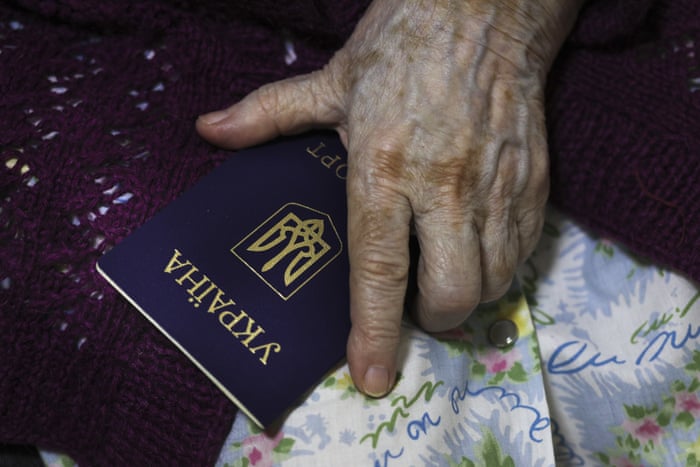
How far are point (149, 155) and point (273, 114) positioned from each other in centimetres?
13

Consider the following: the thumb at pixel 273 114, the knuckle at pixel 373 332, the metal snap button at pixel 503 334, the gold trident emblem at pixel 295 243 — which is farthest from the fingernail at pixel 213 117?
the metal snap button at pixel 503 334

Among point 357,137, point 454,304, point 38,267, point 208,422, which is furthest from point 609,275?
point 38,267

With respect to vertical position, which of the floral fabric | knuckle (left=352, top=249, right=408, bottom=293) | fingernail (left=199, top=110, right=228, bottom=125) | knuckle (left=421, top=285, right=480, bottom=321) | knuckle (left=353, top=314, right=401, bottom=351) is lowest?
the floral fabric

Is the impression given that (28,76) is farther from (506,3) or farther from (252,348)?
(506,3)

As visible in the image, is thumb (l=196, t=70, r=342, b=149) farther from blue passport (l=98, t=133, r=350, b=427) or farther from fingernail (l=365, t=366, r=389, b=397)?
fingernail (l=365, t=366, r=389, b=397)

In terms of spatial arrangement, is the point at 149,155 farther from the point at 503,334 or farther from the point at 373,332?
the point at 503,334

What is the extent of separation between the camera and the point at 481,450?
695 mm

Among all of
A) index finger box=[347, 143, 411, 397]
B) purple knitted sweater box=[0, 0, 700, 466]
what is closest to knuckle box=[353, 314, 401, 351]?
index finger box=[347, 143, 411, 397]

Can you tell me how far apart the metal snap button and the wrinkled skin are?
0.17ft

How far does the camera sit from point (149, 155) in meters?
0.69

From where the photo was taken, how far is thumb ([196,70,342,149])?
705mm

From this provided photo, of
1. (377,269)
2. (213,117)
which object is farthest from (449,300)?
(213,117)

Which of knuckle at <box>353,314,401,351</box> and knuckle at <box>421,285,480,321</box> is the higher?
knuckle at <box>421,285,480,321</box>

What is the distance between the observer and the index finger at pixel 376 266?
64 cm
